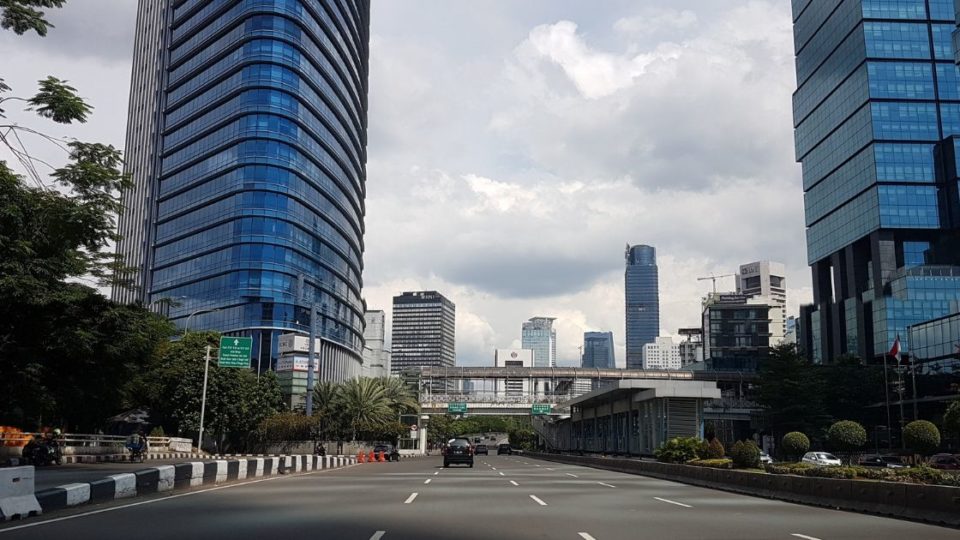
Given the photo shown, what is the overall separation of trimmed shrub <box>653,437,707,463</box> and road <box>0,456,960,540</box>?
14.3 m

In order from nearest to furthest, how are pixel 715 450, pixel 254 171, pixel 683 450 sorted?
1. pixel 715 450
2. pixel 683 450
3. pixel 254 171

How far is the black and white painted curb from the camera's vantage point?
1477cm

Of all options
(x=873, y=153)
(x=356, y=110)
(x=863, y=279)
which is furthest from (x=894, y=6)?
(x=356, y=110)

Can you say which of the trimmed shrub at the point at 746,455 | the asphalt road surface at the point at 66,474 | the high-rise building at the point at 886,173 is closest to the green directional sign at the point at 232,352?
the asphalt road surface at the point at 66,474

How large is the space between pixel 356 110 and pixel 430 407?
48.4 metres

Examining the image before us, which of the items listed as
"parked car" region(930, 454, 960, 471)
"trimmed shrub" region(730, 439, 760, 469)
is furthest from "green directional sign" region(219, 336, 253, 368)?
"parked car" region(930, 454, 960, 471)

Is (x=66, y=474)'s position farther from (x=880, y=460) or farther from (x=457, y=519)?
(x=880, y=460)

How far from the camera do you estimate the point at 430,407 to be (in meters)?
112

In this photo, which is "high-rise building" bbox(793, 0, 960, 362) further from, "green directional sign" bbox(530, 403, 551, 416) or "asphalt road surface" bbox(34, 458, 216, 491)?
"asphalt road surface" bbox(34, 458, 216, 491)

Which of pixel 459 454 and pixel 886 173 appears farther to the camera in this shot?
pixel 886 173

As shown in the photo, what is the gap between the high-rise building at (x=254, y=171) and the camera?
3755 inches

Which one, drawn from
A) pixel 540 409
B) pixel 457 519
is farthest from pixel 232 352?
pixel 540 409

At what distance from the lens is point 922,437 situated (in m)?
40.9

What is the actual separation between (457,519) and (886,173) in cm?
10975
